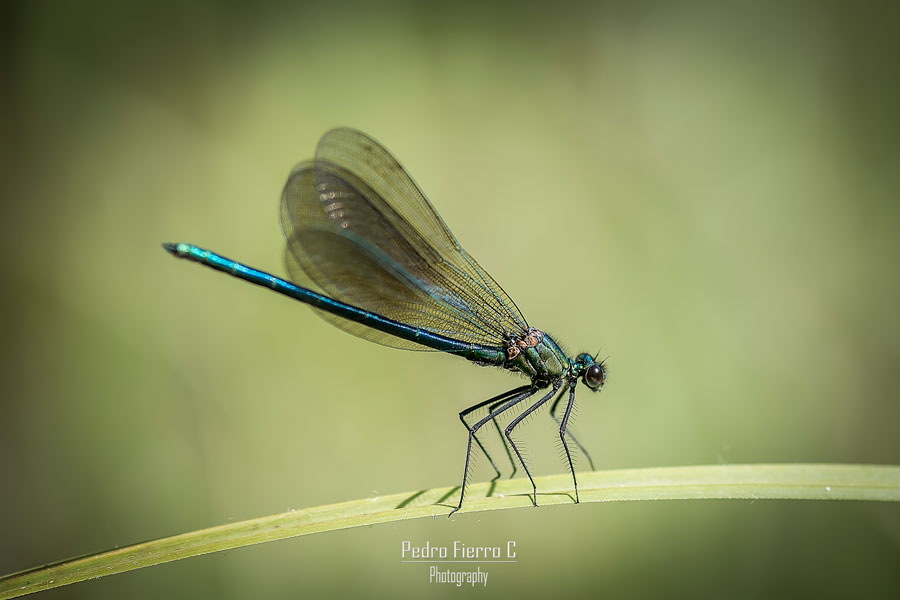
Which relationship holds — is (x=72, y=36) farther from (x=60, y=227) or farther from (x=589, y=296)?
(x=589, y=296)

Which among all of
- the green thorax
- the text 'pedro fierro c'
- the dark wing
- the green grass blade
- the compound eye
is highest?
the dark wing

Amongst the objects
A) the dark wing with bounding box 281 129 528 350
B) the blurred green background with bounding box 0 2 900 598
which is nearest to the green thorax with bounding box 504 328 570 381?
the dark wing with bounding box 281 129 528 350

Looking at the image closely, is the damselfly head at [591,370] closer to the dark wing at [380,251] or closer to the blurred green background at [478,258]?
the dark wing at [380,251]

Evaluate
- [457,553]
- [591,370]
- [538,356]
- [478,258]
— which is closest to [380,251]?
[538,356]

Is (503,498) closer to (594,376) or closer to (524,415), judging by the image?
(524,415)

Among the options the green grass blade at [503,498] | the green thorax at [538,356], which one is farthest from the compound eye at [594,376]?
the green grass blade at [503,498]

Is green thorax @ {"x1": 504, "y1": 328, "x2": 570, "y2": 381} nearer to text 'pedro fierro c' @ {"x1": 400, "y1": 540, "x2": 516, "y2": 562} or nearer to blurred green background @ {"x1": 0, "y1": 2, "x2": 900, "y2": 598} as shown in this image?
blurred green background @ {"x1": 0, "y1": 2, "x2": 900, "y2": 598}
